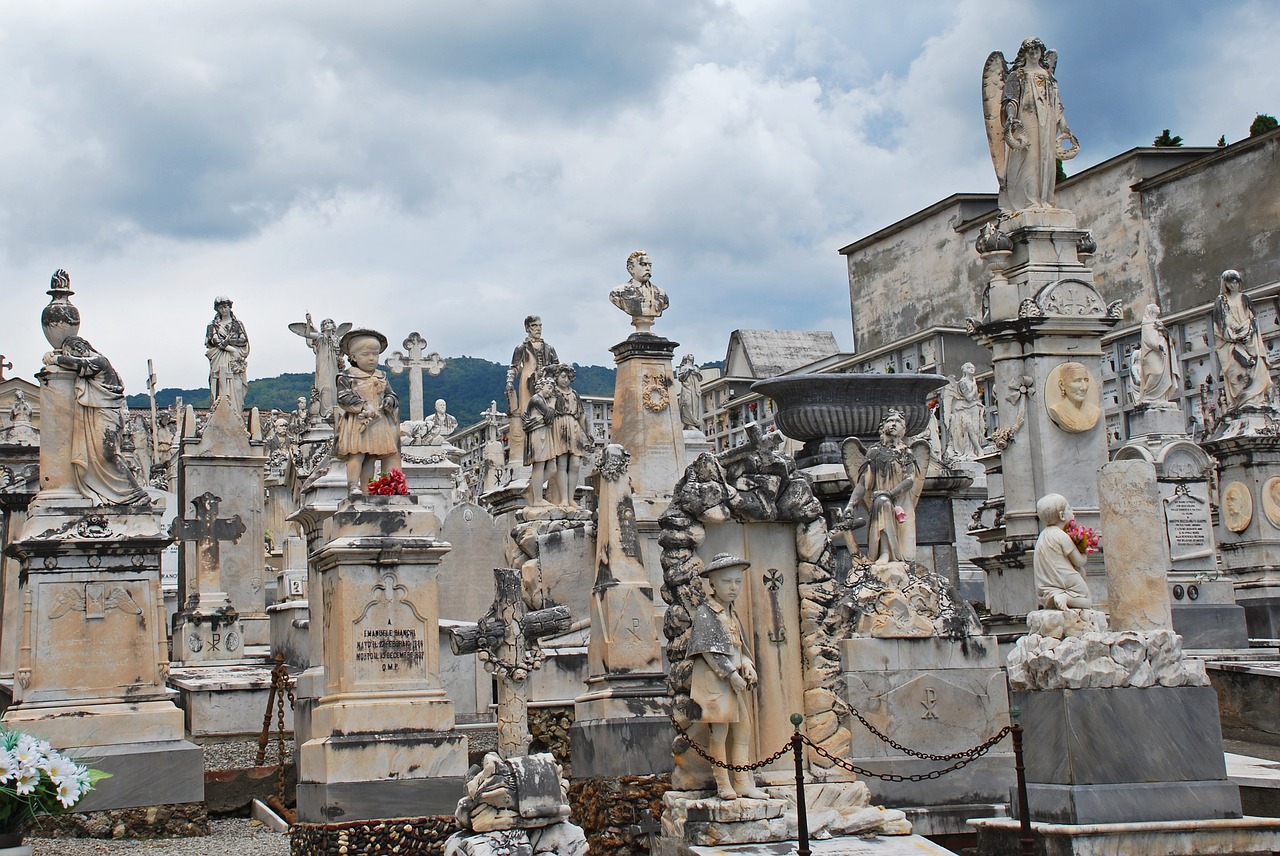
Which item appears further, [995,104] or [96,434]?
[995,104]

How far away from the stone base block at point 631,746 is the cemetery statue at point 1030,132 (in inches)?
270

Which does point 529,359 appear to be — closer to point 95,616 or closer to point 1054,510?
point 95,616

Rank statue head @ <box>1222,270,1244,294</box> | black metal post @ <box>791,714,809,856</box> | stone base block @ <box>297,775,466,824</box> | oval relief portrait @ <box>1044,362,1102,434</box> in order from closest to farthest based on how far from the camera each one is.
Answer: black metal post @ <box>791,714,809,856</box> < stone base block @ <box>297,775,466,824</box> < oval relief portrait @ <box>1044,362,1102,434</box> < statue head @ <box>1222,270,1244,294</box>

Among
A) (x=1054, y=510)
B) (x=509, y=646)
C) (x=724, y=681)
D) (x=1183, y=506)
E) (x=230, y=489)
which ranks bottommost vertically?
(x=724, y=681)

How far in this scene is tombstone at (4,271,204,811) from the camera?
36.2 ft

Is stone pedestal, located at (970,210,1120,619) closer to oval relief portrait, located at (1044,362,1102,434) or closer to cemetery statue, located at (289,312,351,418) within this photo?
oval relief portrait, located at (1044,362,1102,434)

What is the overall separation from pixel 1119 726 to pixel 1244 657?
226 inches

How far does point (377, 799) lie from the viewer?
10281 millimetres

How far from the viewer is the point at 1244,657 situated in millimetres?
13781

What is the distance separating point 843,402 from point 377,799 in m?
8.10

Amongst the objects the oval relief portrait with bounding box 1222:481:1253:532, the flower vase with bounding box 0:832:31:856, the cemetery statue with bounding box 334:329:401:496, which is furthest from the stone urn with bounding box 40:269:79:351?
the oval relief portrait with bounding box 1222:481:1253:532

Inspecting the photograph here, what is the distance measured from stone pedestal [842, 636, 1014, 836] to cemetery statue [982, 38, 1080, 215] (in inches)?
229

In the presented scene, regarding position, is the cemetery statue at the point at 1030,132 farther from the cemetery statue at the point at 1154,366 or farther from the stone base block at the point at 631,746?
the stone base block at the point at 631,746

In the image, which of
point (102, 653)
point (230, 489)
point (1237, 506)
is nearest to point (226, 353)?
Answer: point (230, 489)
